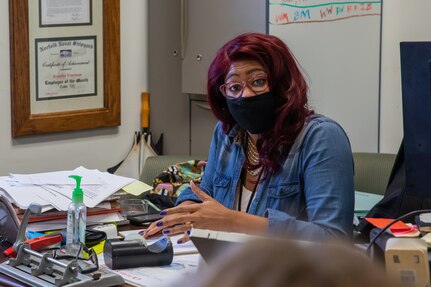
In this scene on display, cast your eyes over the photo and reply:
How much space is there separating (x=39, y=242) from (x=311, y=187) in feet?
2.46

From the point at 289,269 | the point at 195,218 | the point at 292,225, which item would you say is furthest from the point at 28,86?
the point at 289,269

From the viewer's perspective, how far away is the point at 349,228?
2145 millimetres

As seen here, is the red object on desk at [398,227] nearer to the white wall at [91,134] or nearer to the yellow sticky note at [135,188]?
the yellow sticky note at [135,188]

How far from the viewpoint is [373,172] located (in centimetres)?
282

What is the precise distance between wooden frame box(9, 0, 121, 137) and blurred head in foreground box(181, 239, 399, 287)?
3148 millimetres

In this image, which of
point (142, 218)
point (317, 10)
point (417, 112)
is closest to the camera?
point (417, 112)

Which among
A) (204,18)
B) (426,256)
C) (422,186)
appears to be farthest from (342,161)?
(204,18)

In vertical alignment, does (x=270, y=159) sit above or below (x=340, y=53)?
below

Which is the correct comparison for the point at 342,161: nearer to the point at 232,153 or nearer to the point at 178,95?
the point at 232,153

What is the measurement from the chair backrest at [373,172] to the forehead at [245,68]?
81 cm

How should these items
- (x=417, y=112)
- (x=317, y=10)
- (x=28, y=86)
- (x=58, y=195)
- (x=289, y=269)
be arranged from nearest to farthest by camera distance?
(x=289, y=269) < (x=417, y=112) < (x=58, y=195) < (x=317, y=10) < (x=28, y=86)

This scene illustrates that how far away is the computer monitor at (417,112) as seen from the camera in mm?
1536

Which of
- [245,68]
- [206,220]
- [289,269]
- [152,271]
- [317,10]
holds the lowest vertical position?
[152,271]

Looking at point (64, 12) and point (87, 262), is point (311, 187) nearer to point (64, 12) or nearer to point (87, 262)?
point (87, 262)
